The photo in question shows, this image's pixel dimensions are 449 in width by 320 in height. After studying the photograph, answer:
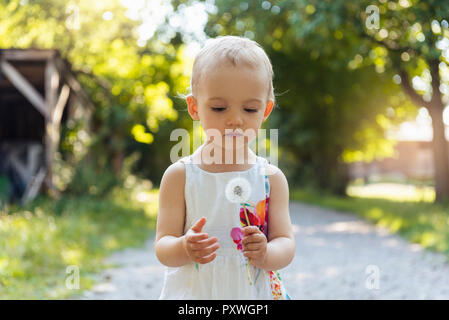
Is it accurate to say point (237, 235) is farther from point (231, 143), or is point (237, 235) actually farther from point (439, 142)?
point (439, 142)

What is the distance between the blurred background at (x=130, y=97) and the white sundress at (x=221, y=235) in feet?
10.3

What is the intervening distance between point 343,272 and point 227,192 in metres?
4.91

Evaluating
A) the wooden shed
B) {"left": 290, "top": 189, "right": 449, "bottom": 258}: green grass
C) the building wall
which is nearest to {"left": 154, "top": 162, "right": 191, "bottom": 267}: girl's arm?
{"left": 290, "top": 189, "right": 449, "bottom": 258}: green grass

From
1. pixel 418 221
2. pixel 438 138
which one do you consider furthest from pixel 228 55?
pixel 438 138

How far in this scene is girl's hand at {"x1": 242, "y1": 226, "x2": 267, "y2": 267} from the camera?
1417 mm

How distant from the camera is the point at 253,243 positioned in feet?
4.68

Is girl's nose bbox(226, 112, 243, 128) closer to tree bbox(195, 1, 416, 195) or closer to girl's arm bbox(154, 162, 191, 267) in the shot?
girl's arm bbox(154, 162, 191, 267)

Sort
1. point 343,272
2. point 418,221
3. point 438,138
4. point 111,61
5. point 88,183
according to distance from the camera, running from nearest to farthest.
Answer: point 343,272, point 418,221, point 88,183, point 438,138, point 111,61

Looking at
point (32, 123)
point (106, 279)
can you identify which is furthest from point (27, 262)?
point (32, 123)

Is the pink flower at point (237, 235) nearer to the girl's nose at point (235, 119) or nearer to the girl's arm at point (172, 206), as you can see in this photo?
the girl's arm at point (172, 206)

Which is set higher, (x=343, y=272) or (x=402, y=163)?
(x=402, y=163)

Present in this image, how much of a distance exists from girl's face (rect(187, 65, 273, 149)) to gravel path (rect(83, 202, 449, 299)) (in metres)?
3.48

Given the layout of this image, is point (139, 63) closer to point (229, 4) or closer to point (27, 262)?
point (229, 4)

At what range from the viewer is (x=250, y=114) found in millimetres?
1538
